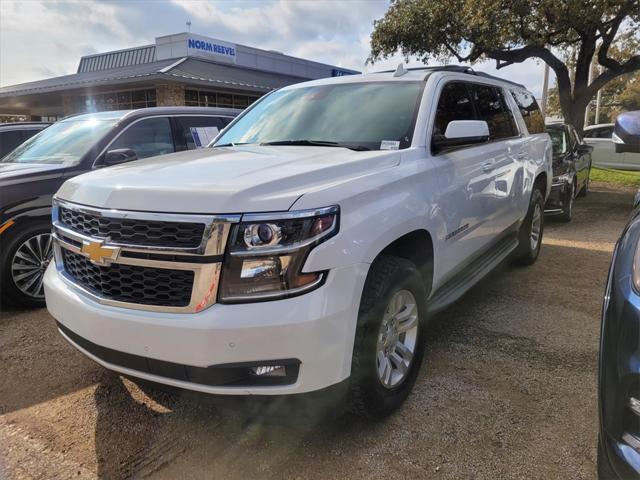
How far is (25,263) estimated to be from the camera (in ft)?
14.9

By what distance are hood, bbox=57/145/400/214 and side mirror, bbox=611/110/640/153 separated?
135 centimetres

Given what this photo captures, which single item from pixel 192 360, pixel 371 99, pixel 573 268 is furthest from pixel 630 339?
pixel 573 268

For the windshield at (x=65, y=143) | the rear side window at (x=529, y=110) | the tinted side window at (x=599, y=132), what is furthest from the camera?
the tinted side window at (x=599, y=132)

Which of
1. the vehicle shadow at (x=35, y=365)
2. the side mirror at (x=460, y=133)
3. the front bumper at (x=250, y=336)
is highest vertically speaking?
the side mirror at (x=460, y=133)

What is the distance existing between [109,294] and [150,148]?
3.61m

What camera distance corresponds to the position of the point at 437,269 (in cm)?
321

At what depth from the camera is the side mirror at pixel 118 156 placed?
493 centimetres

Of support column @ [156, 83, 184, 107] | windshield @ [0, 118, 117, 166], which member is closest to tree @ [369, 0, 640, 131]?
support column @ [156, 83, 184, 107]

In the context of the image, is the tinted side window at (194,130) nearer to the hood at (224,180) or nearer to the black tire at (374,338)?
the hood at (224,180)

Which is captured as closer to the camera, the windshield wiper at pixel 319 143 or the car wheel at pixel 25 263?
the windshield wiper at pixel 319 143

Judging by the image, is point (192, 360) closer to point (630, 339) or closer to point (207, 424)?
point (207, 424)

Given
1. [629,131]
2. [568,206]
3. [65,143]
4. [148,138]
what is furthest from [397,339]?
[568,206]

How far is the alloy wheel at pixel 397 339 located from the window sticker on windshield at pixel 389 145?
93 centimetres

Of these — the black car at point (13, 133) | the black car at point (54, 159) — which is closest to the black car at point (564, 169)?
the black car at point (54, 159)
